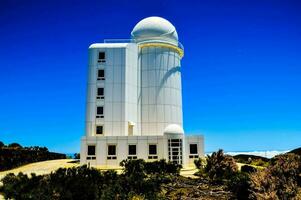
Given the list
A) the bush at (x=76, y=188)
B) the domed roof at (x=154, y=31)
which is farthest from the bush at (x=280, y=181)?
the domed roof at (x=154, y=31)

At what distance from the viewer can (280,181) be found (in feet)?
39.8

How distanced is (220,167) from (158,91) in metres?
17.7

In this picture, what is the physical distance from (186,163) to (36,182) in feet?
74.3

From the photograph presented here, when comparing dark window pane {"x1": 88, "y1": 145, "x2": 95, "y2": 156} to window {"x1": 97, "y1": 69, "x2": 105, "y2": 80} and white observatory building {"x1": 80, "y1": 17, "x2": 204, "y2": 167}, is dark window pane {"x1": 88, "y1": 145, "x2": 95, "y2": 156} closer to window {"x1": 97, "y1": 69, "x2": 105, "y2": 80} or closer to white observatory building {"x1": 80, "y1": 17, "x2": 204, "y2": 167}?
white observatory building {"x1": 80, "y1": 17, "x2": 204, "y2": 167}

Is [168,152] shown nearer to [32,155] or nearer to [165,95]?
[165,95]

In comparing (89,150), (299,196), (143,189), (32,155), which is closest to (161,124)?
(89,150)

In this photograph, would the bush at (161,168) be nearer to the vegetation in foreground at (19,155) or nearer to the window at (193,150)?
the window at (193,150)

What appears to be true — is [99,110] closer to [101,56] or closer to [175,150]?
[101,56]

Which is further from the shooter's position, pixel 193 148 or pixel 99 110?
pixel 99 110

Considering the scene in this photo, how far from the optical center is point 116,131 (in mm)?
35719

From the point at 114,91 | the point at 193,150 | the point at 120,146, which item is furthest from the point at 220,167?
the point at 114,91

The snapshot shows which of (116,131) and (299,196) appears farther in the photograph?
(116,131)

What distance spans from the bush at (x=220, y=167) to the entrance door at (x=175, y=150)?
330 inches

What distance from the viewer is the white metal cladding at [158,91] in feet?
128
